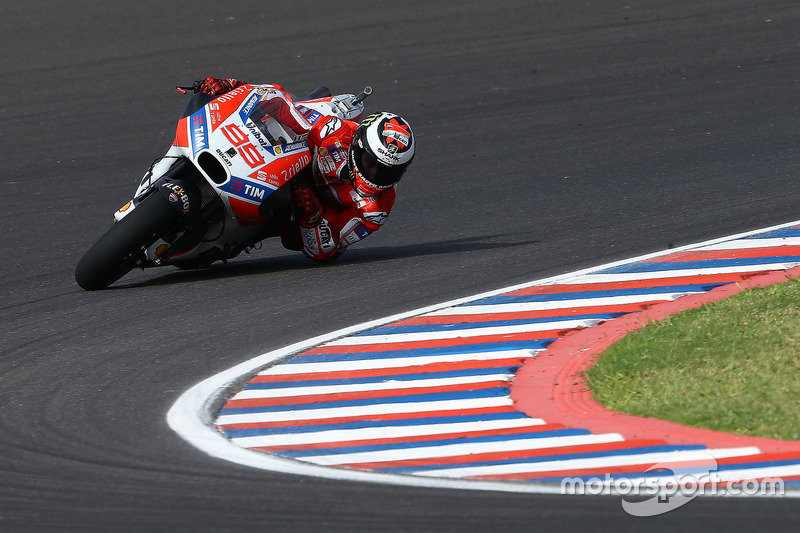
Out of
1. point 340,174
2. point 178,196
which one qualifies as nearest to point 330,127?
point 340,174

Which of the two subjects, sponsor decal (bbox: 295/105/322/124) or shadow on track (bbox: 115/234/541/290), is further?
shadow on track (bbox: 115/234/541/290)

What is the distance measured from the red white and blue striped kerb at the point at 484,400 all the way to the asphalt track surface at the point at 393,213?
0.34m

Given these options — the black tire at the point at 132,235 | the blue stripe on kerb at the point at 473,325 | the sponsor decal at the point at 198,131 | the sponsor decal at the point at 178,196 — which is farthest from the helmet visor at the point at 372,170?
the blue stripe on kerb at the point at 473,325

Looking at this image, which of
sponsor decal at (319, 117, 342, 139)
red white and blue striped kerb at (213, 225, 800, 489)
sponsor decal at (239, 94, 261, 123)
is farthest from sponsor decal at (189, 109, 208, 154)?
red white and blue striped kerb at (213, 225, 800, 489)

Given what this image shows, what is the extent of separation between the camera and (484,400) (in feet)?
21.3

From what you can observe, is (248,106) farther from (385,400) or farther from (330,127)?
(385,400)

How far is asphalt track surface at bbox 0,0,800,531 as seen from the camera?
17.5 ft

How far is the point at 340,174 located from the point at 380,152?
440 millimetres

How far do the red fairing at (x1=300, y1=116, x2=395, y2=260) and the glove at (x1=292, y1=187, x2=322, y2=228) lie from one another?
0.07m

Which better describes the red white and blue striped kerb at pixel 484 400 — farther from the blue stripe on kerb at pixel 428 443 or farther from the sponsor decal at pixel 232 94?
the sponsor decal at pixel 232 94

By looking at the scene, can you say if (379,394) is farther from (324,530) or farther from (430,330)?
(324,530)

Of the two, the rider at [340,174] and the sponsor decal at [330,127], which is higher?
the sponsor decal at [330,127]

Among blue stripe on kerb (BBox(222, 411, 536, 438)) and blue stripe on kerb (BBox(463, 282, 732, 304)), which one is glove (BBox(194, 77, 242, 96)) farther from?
blue stripe on kerb (BBox(222, 411, 536, 438))

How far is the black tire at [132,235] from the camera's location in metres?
8.66
